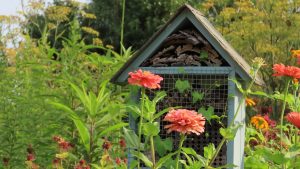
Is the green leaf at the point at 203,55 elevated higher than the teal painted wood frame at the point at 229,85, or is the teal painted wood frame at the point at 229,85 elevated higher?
the green leaf at the point at 203,55

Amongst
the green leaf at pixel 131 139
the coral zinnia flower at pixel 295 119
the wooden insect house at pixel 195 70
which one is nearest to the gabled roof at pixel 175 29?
the wooden insect house at pixel 195 70

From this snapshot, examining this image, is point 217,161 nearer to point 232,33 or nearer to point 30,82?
point 30,82

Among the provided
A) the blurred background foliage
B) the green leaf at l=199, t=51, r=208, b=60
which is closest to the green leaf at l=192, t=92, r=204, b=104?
the green leaf at l=199, t=51, r=208, b=60

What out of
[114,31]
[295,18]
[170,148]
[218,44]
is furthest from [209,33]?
[114,31]

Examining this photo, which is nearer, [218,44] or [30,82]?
[218,44]

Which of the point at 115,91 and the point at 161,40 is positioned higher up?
the point at 161,40

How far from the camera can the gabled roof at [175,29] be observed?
3203 mm

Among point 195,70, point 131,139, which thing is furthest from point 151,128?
point 195,70

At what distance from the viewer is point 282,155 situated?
307cm

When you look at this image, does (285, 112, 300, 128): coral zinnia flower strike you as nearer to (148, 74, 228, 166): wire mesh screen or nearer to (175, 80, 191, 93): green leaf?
(148, 74, 228, 166): wire mesh screen

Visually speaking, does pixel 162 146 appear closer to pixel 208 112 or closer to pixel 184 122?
pixel 208 112

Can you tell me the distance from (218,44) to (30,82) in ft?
6.59

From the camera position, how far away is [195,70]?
10.7 ft

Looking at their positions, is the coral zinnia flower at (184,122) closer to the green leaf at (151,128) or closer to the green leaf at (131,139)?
the green leaf at (151,128)
